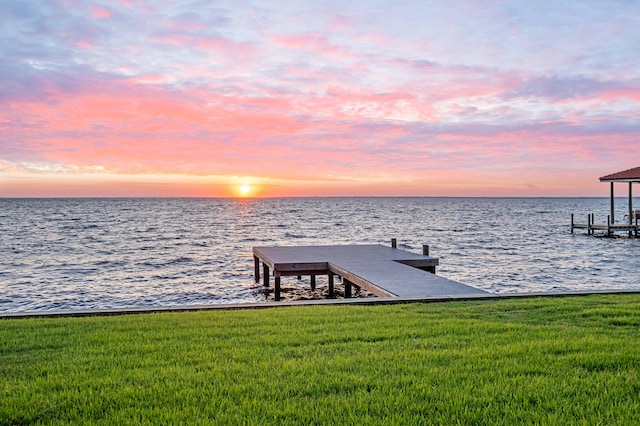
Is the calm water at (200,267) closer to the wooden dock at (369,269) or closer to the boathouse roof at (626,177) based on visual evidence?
the wooden dock at (369,269)

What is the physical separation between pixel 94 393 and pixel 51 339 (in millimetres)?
2489

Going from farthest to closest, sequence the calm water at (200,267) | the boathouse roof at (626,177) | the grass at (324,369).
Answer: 1. the boathouse roof at (626,177)
2. the calm water at (200,267)
3. the grass at (324,369)

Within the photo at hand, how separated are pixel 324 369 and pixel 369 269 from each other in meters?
10.4

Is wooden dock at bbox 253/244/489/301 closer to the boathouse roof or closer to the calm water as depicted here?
the calm water

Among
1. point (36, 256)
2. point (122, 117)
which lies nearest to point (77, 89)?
point (122, 117)

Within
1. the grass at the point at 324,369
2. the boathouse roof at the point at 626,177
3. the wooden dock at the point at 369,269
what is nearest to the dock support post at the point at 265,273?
the wooden dock at the point at 369,269

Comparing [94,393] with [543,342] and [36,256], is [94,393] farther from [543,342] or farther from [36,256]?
[36,256]

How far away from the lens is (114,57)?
68.7ft

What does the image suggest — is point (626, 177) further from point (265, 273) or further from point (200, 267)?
point (200, 267)

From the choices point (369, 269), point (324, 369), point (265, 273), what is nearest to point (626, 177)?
point (265, 273)

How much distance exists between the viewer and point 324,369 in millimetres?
5195

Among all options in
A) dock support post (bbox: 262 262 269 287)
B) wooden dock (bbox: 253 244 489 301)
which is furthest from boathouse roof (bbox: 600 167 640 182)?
dock support post (bbox: 262 262 269 287)

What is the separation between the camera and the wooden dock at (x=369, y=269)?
11.8m

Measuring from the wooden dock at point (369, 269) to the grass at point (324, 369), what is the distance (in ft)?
11.9
